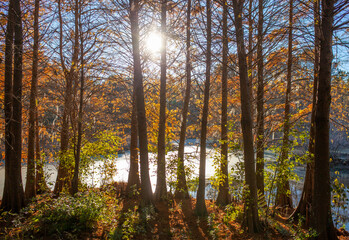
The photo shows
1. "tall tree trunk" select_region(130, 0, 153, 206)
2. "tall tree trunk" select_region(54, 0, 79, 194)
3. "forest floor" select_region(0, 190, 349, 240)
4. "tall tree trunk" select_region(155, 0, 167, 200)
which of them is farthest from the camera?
"tall tree trunk" select_region(155, 0, 167, 200)

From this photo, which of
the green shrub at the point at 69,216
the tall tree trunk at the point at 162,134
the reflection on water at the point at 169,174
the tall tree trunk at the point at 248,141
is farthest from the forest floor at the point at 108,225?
the tall tree trunk at the point at 162,134

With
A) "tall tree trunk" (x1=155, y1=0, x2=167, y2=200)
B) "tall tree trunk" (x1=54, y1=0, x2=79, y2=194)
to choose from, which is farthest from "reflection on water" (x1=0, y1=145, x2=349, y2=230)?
"tall tree trunk" (x1=54, y1=0, x2=79, y2=194)

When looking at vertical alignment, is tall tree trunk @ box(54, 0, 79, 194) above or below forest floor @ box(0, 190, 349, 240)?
above

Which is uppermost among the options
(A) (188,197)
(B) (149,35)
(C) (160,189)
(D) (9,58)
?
(B) (149,35)

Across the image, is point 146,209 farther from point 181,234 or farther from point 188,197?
point 188,197

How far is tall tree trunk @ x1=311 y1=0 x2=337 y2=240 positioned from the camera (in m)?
3.62

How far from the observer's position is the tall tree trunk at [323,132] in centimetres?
362

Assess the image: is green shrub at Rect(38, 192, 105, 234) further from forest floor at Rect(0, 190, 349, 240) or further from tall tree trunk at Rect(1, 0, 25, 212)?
tall tree trunk at Rect(1, 0, 25, 212)

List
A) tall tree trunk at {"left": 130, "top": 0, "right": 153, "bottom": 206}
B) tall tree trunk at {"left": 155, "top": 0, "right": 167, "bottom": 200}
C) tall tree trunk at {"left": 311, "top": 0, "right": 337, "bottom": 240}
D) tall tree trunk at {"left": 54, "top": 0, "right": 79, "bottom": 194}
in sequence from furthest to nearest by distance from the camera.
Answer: tall tree trunk at {"left": 155, "top": 0, "right": 167, "bottom": 200} < tall tree trunk at {"left": 54, "top": 0, "right": 79, "bottom": 194} < tall tree trunk at {"left": 130, "top": 0, "right": 153, "bottom": 206} < tall tree trunk at {"left": 311, "top": 0, "right": 337, "bottom": 240}

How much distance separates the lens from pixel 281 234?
4570mm

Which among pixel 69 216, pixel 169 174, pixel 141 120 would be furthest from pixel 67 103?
pixel 169 174

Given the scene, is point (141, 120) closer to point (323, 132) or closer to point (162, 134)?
point (162, 134)

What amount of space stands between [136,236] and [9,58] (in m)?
4.88

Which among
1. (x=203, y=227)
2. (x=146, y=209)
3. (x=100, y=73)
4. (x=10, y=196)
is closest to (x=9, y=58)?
(x=100, y=73)
